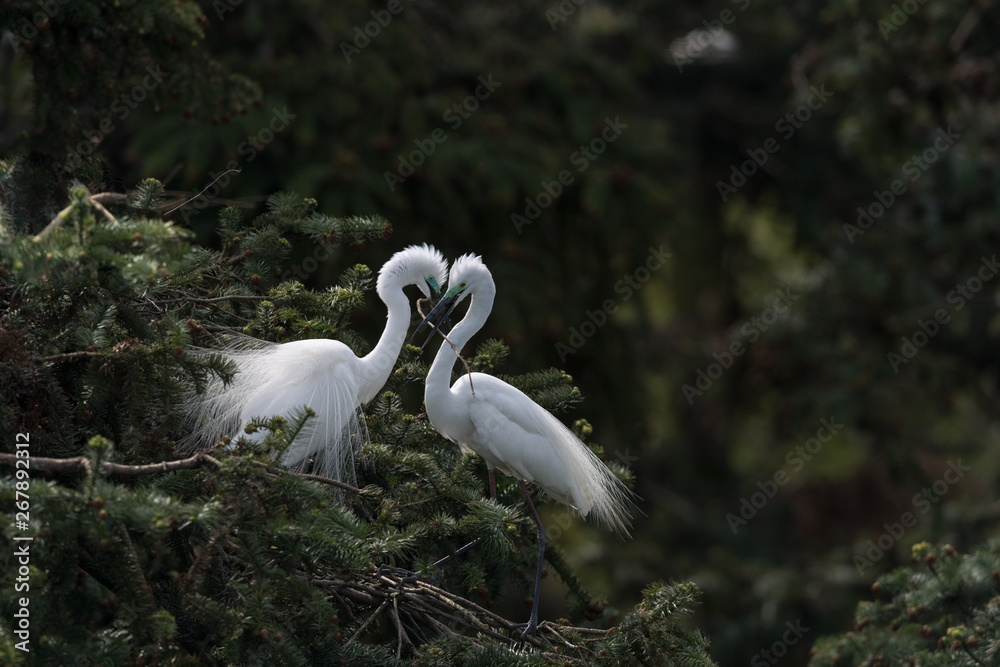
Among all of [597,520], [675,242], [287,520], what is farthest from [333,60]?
[287,520]

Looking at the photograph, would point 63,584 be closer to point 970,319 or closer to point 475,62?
point 475,62

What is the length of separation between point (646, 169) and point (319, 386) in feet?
11.6

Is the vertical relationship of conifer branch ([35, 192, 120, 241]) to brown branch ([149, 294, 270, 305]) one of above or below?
above

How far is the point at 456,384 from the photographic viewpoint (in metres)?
3.34

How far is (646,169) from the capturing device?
619 centimetres

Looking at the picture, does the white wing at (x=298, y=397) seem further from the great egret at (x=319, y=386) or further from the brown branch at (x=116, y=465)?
the brown branch at (x=116, y=465)

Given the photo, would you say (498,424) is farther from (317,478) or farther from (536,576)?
(317,478)

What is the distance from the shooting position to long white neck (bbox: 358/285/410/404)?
333 centimetres

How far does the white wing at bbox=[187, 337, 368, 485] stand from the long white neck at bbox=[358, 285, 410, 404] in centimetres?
5

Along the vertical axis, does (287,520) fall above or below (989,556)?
above

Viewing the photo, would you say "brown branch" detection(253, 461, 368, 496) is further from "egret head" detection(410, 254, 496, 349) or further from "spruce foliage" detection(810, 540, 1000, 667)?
"spruce foliage" detection(810, 540, 1000, 667)

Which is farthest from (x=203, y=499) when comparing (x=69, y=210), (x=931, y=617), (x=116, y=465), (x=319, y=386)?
(x=931, y=617)

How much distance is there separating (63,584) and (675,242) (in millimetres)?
5156

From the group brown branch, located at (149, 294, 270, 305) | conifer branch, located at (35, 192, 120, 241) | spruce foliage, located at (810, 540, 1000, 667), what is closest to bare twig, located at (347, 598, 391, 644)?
brown branch, located at (149, 294, 270, 305)
